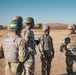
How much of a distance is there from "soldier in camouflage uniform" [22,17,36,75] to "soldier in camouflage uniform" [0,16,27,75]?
1.88 meters

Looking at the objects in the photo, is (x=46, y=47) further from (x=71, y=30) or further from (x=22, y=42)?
(x=22, y=42)

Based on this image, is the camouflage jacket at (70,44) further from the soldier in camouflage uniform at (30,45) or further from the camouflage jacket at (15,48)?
the camouflage jacket at (15,48)

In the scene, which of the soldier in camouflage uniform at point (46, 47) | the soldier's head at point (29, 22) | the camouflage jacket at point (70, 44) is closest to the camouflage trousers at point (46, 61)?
the soldier in camouflage uniform at point (46, 47)

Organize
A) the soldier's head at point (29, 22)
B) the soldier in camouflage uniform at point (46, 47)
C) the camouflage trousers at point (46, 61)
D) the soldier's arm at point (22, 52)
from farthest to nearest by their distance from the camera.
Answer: the camouflage trousers at point (46, 61), the soldier in camouflage uniform at point (46, 47), the soldier's head at point (29, 22), the soldier's arm at point (22, 52)

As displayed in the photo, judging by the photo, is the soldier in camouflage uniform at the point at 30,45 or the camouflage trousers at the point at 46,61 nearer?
the soldier in camouflage uniform at the point at 30,45

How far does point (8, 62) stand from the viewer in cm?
519

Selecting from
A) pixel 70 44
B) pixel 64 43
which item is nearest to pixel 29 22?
pixel 64 43

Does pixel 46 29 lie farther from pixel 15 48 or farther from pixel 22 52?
pixel 22 52

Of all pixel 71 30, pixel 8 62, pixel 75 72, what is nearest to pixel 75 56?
pixel 71 30

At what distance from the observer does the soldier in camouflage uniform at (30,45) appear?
7.09 meters

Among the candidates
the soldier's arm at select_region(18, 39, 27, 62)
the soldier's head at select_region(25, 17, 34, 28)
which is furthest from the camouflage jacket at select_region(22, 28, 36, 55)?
the soldier's arm at select_region(18, 39, 27, 62)

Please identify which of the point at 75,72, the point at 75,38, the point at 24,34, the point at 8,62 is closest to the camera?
the point at 8,62

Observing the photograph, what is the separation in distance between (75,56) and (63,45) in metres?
0.55

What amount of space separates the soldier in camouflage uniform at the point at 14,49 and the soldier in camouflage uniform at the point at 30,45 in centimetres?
188
